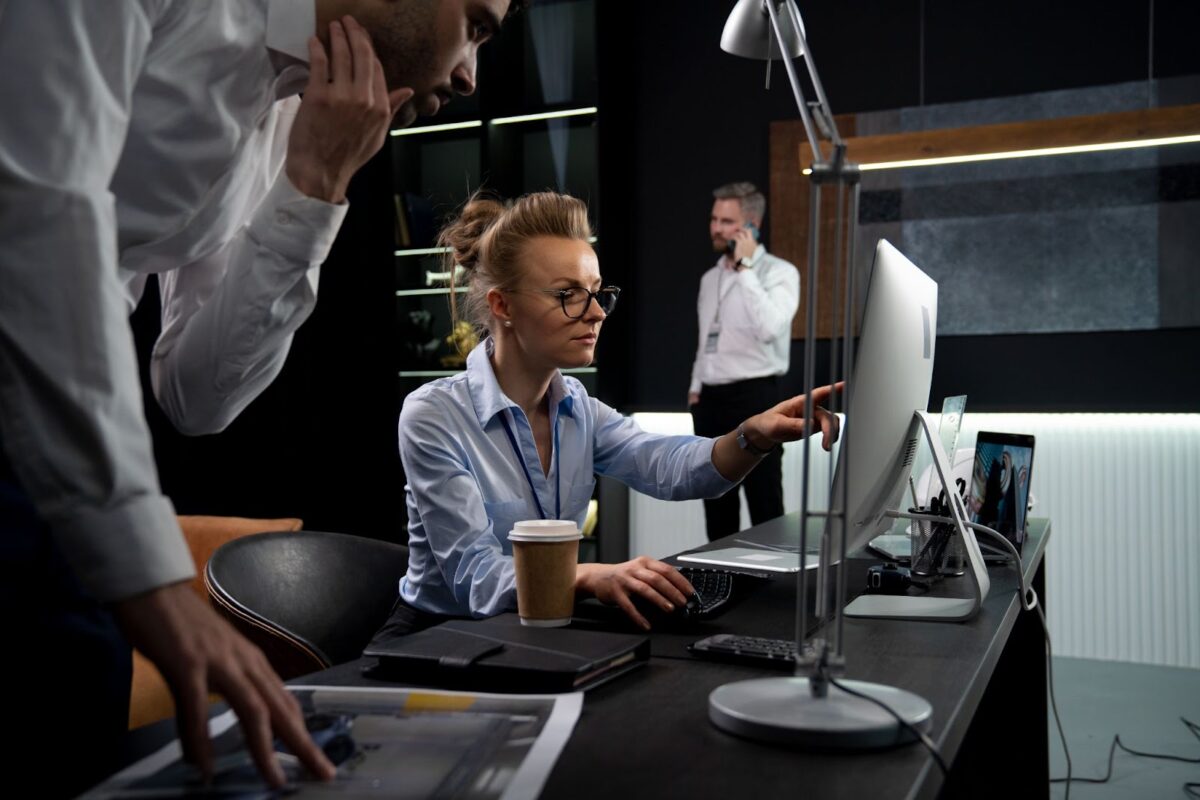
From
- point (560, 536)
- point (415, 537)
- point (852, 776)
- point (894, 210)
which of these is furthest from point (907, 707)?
point (894, 210)

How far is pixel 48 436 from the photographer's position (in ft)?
1.91

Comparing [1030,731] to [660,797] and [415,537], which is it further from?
[660,797]

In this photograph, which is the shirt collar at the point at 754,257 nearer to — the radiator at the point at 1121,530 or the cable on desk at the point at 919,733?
the radiator at the point at 1121,530

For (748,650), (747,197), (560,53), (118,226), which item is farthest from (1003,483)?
(560,53)

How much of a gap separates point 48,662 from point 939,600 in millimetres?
1025

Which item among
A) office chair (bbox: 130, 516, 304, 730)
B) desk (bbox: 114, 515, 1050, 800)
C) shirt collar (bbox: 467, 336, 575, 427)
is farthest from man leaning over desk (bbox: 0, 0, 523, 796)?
office chair (bbox: 130, 516, 304, 730)

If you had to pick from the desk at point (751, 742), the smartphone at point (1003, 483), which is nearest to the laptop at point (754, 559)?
the desk at point (751, 742)

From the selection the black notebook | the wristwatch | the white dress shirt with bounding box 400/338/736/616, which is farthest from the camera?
the wristwatch

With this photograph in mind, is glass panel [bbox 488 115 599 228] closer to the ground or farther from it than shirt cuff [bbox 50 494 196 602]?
farther from it

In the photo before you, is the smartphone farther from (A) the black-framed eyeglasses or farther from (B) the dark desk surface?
(A) the black-framed eyeglasses

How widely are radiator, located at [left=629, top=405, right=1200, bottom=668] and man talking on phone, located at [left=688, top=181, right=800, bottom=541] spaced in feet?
1.49

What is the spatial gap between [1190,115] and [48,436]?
4157mm

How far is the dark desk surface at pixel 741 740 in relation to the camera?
0.69m

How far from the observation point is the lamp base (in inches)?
29.3
